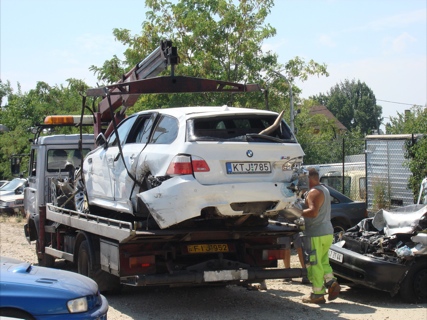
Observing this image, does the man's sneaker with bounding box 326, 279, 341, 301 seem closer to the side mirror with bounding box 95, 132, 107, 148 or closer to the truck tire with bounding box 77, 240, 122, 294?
the truck tire with bounding box 77, 240, 122, 294

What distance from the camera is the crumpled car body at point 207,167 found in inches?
305

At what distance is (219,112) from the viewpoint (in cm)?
835

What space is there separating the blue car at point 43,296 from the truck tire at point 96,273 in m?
2.94

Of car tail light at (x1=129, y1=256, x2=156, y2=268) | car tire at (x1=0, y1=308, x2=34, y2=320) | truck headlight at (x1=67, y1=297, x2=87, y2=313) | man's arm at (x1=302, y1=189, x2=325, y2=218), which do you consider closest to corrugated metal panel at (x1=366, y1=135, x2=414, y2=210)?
man's arm at (x1=302, y1=189, x2=325, y2=218)

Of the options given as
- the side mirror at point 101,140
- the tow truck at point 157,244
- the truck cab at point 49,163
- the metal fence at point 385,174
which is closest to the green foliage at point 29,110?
the metal fence at point 385,174

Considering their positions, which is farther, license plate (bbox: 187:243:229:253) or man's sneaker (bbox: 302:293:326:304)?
man's sneaker (bbox: 302:293:326:304)

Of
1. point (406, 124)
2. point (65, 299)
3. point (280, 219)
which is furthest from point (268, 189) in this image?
point (406, 124)

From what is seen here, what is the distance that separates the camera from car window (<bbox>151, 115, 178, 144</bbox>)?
8.25 m

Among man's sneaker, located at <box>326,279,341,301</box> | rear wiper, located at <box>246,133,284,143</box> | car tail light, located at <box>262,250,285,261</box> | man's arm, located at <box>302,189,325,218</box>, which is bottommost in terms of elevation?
man's sneaker, located at <box>326,279,341,301</box>

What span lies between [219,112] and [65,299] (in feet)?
10.8

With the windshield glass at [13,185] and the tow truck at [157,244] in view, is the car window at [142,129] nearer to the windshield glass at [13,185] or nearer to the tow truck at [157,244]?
the tow truck at [157,244]

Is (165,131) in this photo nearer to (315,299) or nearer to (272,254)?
(272,254)

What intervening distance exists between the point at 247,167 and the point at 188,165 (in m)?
0.72

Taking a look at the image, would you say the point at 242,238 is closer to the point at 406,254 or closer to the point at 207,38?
the point at 406,254
